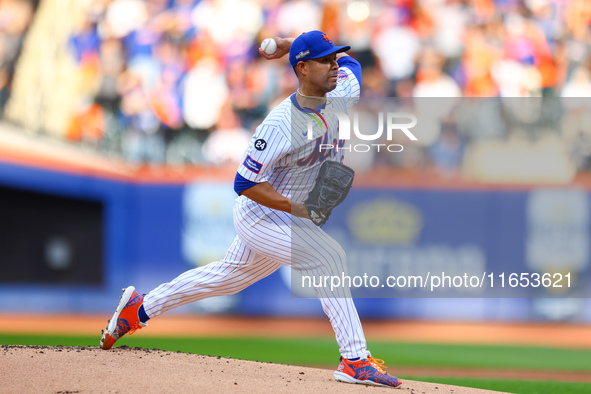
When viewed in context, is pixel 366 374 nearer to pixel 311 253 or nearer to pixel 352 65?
pixel 311 253

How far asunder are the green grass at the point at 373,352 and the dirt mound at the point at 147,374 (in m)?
A: 2.28

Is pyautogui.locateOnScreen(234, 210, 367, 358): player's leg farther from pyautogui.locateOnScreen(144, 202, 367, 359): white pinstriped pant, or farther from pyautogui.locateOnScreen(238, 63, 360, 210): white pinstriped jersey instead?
pyautogui.locateOnScreen(238, 63, 360, 210): white pinstriped jersey

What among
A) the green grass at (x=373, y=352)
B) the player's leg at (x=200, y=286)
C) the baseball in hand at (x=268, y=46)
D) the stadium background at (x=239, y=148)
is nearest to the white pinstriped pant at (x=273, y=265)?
the player's leg at (x=200, y=286)

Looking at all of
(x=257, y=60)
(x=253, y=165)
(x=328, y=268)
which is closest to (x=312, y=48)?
(x=253, y=165)

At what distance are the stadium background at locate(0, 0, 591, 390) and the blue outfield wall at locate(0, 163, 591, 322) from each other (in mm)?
18

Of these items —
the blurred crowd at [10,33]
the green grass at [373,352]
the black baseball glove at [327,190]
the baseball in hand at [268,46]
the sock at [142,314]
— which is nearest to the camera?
the black baseball glove at [327,190]

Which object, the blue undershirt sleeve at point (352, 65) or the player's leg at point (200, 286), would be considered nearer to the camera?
the player's leg at point (200, 286)

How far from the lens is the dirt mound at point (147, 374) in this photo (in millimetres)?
3146

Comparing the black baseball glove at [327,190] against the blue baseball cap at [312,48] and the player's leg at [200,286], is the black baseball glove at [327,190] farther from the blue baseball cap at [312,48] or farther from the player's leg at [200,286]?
the blue baseball cap at [312,48]

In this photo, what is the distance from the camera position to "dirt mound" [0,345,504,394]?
3.15 metres

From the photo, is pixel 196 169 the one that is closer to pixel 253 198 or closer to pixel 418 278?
pixel 418 278

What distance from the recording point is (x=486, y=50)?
8.98 metres

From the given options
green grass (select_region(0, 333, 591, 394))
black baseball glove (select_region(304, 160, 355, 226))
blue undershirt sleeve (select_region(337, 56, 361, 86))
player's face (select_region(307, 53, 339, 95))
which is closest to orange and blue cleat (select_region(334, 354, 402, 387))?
black baseball glove (select_region(304, 160, 355, 226))

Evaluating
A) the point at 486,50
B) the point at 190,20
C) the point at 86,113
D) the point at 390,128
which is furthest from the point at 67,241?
the point at 486,50
